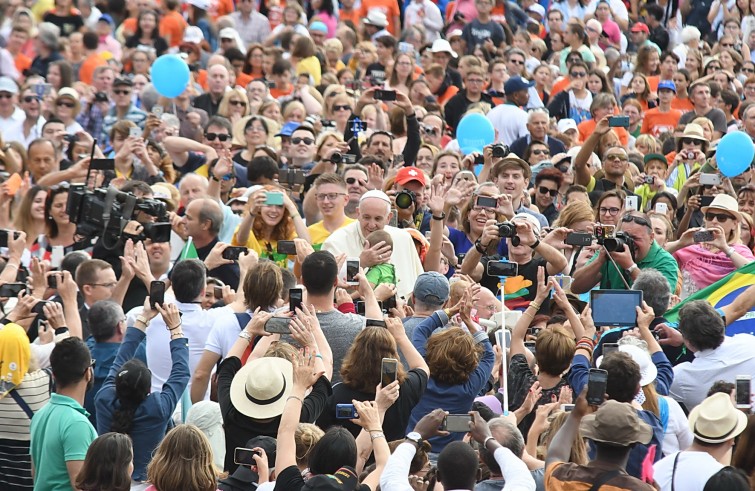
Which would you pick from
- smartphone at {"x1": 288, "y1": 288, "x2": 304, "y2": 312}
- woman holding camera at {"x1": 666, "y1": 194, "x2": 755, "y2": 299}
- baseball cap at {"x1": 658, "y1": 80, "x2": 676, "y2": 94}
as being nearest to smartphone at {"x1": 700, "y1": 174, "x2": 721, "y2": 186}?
woman holding camera at {"x1": 666, "y1": 194, "x2": 755, "y2": 299}

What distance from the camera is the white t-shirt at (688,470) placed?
5289 millimetres

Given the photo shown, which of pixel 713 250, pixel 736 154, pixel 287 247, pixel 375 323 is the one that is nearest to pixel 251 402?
pixel 375 323

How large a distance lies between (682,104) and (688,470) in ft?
33.0

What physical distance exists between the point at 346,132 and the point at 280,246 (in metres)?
4.16

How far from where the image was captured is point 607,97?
1292cm

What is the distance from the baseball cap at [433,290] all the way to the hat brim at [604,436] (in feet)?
7.02

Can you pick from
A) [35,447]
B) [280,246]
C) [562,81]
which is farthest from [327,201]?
[562,81]

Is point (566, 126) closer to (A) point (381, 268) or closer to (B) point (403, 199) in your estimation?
(B) point (403, 199)

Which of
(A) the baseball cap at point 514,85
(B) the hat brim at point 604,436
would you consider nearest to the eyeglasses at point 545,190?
(A) the baseball cap at point 514,85

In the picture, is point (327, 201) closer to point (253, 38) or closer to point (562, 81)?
point (562, 81)

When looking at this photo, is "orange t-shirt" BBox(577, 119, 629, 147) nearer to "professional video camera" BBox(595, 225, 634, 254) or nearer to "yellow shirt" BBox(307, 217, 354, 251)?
"yellow shirt" BBox(307, 217, 354, 251)

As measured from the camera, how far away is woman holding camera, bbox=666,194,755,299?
27.8ft

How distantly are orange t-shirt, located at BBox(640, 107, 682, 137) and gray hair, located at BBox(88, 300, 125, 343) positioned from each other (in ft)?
28.1

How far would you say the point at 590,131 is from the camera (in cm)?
1364
